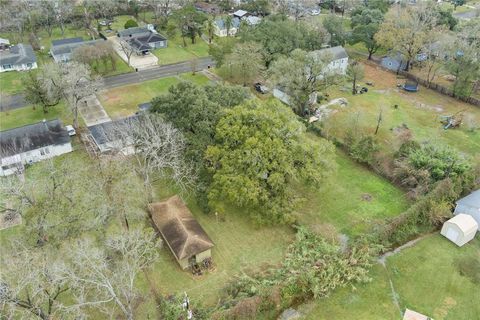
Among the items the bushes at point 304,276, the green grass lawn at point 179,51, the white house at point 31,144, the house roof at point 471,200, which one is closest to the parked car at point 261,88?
the green grass lawn at point 179,51

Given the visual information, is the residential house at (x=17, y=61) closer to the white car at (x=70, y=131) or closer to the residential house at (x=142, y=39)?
the residential house at (x=142, y=39)

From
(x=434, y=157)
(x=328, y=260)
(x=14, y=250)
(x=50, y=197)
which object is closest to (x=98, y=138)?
(x=50, y=197)

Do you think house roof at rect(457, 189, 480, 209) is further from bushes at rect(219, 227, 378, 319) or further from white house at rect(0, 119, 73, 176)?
white house at rect(0, 119, 73, 176)

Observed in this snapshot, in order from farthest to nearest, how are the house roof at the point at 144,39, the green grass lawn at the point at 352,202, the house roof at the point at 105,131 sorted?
the house roof at the point at 144,39 < the house roof at the point at 105,131 < the green grass lawn at the point at 352,202

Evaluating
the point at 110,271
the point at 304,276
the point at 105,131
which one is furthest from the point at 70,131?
the point at 304,276

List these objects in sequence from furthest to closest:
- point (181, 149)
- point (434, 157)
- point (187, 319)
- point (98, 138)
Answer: point (98, 138), point (434, 157), point (181, 149), point (187, 319)

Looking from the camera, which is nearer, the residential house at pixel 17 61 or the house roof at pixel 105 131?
the house roof at pixel 105 131

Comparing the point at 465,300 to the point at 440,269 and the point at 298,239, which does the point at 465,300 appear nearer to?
the point at 440,269
